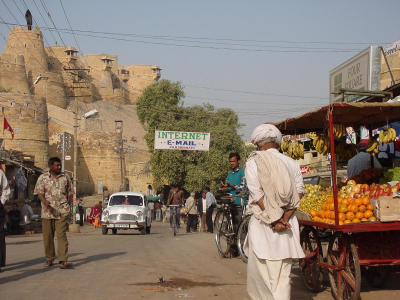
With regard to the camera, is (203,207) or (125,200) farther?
(203,207)

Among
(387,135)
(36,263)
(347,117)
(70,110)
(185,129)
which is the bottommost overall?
(36,263)

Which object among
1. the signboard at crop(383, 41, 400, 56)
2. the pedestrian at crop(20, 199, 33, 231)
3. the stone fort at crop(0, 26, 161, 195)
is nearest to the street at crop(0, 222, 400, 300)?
the pedestrian at crop(20, 199, 33, 231)

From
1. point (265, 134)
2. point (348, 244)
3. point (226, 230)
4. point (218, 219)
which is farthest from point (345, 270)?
point (218, 219)

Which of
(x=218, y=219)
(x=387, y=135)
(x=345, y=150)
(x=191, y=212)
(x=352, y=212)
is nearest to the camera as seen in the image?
(x=352, y=212)

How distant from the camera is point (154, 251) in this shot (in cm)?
1150

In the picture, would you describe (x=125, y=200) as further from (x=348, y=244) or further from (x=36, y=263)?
(x=348, y=244)

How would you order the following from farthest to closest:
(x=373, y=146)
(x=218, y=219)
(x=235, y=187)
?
1. (x=218, y=219)
2. (x=235, y=187)
3. (x=373, y=146)

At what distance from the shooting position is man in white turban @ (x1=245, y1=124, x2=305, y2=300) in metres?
4.48

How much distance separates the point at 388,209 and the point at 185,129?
40.8 metres

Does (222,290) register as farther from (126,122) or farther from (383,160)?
(126,122)

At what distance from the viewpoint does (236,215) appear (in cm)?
944

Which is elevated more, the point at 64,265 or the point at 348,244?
the point at 348,244

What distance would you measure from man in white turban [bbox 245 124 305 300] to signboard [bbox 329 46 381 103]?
8.83 m

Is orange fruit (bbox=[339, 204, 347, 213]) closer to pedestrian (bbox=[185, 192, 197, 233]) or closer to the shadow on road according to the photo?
the shadow on road
